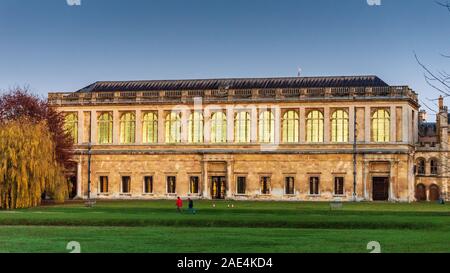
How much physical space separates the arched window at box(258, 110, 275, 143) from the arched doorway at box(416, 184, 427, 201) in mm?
16445

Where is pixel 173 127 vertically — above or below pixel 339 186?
above

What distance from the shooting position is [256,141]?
8856cm

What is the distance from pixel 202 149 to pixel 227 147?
8.54 feet

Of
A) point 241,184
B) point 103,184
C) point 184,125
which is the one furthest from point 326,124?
point 103,184

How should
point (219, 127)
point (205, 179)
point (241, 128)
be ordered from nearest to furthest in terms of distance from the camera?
point (241, 128)
point (205, 179)
point (219, 127)

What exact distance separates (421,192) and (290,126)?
15.8 metres

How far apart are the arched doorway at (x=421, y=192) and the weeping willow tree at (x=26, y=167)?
140ft

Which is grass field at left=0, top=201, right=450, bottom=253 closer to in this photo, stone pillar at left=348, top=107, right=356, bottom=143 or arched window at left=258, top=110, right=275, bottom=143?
stone pillar at left=348, top=107, right=356, bottom=143

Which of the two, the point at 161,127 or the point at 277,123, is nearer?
the point at 277,123

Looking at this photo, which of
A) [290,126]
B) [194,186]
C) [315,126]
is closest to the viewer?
[315,126]

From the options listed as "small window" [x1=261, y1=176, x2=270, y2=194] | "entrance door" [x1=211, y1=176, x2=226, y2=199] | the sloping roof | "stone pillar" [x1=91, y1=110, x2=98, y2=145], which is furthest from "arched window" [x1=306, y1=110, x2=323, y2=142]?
"stone pillar" [x1=91, y1=110, x2=98, y2=145]

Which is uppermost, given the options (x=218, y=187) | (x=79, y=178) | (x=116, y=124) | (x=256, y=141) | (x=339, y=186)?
(x=116, y=124)

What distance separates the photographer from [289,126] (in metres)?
88.2

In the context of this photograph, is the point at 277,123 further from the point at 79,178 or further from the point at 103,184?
the point at 79,178
